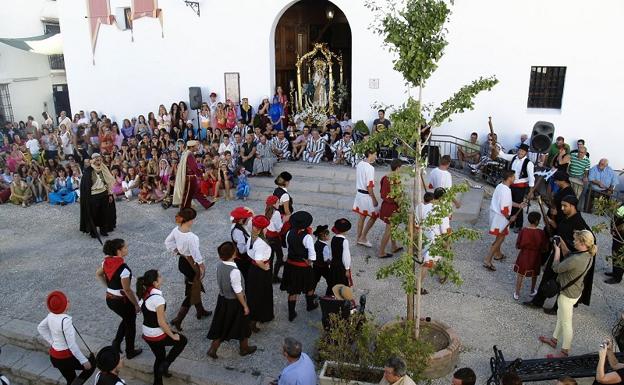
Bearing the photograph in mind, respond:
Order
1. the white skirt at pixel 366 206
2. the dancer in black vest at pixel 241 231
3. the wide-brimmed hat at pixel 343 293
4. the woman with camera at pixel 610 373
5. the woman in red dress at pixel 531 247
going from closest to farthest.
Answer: the woman with camera at pixel 610 373 < the wide-brimmed hat at pixel 343 293 < the dancer in black vest at pixel 241 231 < the woman in red dress at pixel 531 247 < the white skirt at pixel 366 206

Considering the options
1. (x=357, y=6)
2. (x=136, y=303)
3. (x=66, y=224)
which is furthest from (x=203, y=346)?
(x=357, y=6)

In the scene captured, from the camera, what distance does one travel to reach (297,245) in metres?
6.53

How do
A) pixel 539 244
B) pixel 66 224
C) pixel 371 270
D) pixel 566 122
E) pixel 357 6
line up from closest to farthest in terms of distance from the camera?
pixel 539 244, pixel 371 270, pixel 66 224, pixel 566 122, pixel 357 6

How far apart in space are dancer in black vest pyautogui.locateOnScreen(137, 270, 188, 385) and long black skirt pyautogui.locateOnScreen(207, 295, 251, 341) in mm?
447

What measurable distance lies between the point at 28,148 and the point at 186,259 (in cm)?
1157

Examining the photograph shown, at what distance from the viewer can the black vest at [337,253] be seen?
6.58 meters

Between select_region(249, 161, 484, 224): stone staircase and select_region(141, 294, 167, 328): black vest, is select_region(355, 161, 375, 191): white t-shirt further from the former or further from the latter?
select_region(141, 294, 167, 328): black vest

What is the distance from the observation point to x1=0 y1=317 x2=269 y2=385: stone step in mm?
5863

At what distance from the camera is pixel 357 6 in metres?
13.2

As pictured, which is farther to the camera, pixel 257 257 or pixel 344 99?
pixel 344 99

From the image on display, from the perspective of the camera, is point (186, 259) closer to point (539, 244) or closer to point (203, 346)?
point (203, 346)

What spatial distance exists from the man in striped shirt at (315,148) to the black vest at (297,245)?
6.88 meters

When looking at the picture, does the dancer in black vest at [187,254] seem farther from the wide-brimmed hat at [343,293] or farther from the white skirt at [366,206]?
the white skirt at [366,206]

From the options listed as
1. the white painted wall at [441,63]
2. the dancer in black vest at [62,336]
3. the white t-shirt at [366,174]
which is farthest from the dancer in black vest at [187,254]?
the white painted wall at [441,63]
